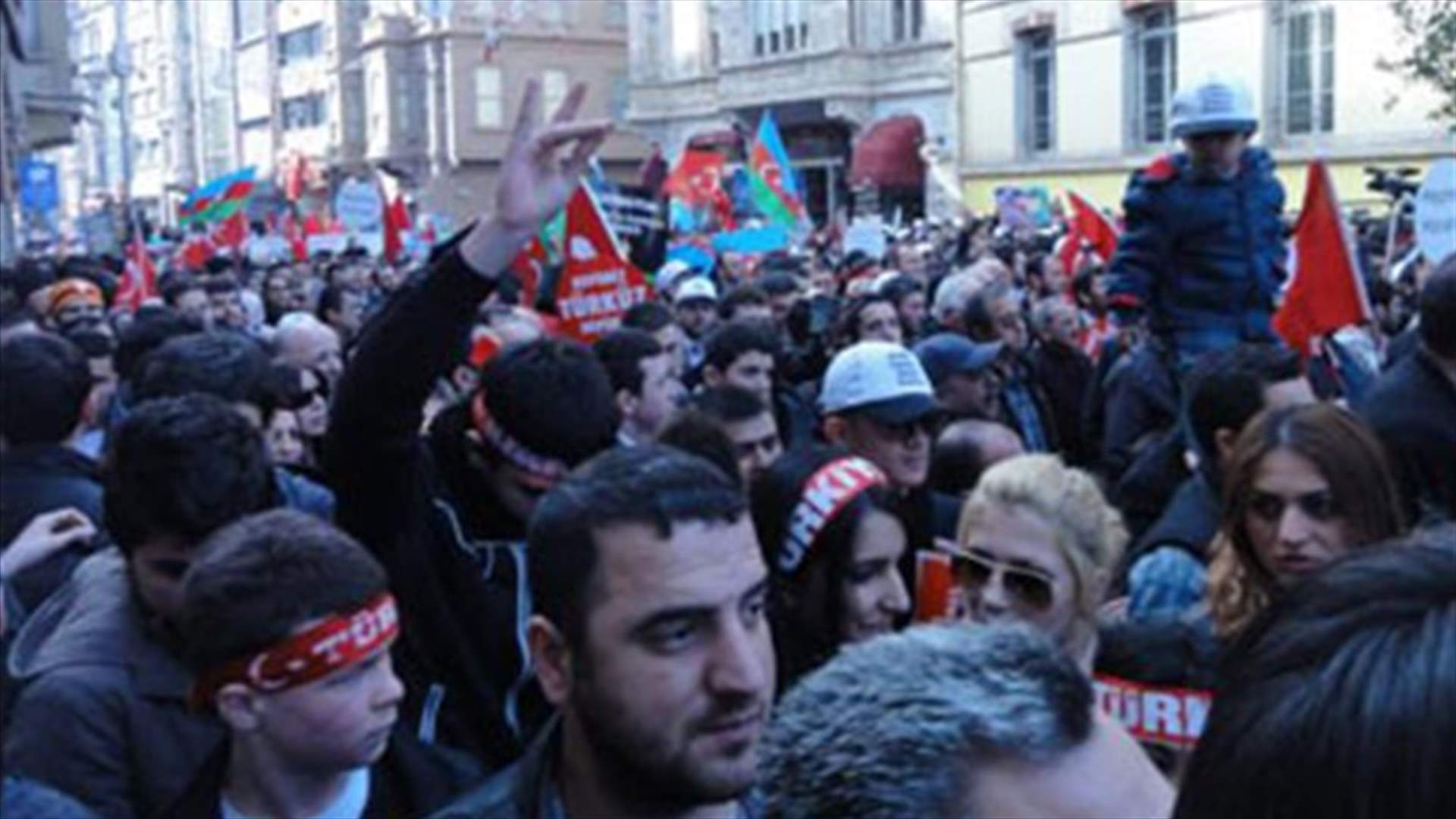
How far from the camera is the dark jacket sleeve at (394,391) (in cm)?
355

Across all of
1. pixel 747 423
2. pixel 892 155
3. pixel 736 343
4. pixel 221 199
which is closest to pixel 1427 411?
pixel 747 423

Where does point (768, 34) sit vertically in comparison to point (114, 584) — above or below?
above

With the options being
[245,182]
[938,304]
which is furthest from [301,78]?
[938,304]

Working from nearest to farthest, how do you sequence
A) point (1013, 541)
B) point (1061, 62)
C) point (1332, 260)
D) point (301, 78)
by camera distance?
point (1013, 541)
point (1332, 260)
point (1061, 62)
point (301, 78)

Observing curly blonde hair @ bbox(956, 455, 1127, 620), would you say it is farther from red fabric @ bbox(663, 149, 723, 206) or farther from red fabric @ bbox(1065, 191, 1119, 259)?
red fabric @ bbox(663, 149, 723, 206)

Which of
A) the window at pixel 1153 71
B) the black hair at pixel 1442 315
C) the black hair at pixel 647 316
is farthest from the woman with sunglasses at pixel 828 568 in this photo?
the window at pixel 1153 71

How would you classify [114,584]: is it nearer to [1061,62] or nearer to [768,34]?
[1061,62]

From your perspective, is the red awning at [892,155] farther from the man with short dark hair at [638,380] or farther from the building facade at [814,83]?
the man with short dark hair at [638,380]

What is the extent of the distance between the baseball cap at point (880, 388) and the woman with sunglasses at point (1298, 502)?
1625mm

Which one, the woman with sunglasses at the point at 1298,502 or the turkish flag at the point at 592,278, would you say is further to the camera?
the turkish flag at the point at 592,278

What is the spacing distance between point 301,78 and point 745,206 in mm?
49867

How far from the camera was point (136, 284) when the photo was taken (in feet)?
44.4

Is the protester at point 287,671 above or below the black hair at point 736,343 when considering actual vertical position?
below

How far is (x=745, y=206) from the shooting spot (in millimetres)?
21422
